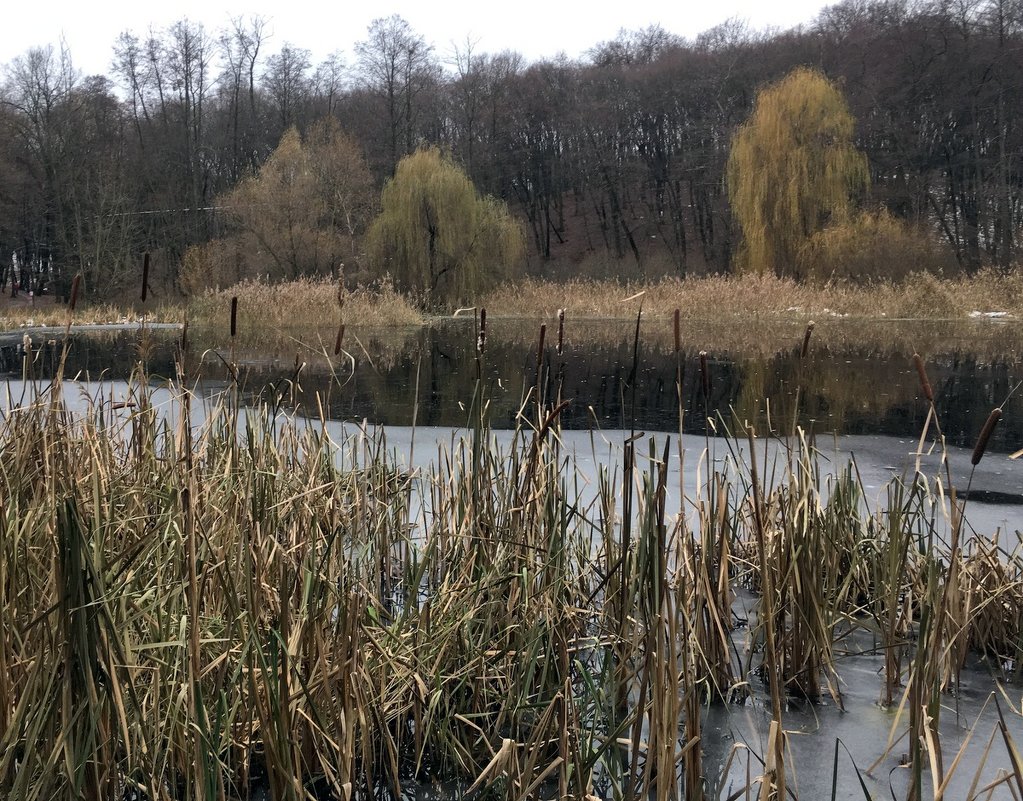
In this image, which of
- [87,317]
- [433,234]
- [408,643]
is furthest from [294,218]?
[408,643]

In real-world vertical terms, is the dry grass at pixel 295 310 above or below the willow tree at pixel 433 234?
below

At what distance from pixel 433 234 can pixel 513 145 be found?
17148 millimetres

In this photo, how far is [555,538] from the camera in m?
2.53

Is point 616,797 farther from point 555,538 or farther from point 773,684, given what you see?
point 555,538

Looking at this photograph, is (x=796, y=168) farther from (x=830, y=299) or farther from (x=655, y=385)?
(x=655, y=385)

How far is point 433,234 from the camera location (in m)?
25.7

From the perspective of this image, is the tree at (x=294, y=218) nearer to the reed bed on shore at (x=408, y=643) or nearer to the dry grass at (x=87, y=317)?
the dry grass at (x=87, y=317)

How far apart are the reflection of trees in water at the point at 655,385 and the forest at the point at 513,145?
10852 millimetres

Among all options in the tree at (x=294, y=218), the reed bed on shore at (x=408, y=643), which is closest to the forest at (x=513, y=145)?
the tree at (x=294, y=218)

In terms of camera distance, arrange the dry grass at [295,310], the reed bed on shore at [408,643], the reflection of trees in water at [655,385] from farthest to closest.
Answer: the dry grass at [295,310]
the reflection of trees in water at [655,385]
the reed bed on shore at [408,643]

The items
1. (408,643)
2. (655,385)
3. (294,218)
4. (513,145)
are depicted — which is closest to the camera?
(408,643)

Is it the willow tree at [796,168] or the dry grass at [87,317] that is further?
the willow tree at [796,168]

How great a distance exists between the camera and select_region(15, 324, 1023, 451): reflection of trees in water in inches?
316

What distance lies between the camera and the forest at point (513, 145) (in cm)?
2903
